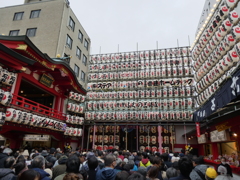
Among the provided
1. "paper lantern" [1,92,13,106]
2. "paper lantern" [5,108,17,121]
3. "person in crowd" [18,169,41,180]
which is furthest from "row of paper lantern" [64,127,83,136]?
"person in crowd" [18,169,41,180]

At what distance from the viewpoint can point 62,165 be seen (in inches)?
188

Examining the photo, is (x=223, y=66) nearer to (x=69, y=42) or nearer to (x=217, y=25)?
(x=217, y=25)

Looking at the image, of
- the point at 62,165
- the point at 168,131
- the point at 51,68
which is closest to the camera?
the point at 62,165

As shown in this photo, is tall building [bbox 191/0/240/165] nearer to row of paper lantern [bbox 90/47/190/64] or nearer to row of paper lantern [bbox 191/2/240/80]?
row of paper lantern [bbox 191/2/240/80]

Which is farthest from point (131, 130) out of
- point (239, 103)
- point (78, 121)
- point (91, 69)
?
point (239, 103)

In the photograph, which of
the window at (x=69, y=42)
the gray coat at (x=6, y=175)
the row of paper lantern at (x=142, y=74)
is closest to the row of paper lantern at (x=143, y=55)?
the row of paper lantern at (x=142, y=74)

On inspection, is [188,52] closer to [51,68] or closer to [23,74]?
[51,68]

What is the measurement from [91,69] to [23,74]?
51.5 ft

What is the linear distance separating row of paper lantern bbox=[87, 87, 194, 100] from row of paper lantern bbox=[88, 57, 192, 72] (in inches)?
168

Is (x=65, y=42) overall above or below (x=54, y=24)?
below

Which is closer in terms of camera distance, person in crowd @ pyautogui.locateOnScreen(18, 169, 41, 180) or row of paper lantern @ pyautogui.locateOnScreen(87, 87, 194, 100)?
person in crowd @ pyautogui.locateOnScreen(18, 169, 41, 180)

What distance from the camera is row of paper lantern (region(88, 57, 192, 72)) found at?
2603 centimetres

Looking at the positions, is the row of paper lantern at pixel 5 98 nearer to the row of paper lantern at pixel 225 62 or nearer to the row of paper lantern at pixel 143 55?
the row of paper lantern at pixel 225 62

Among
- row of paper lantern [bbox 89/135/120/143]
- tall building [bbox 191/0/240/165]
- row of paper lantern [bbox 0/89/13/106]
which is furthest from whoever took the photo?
row of paper lantern [bbox 89/135/120/143]
